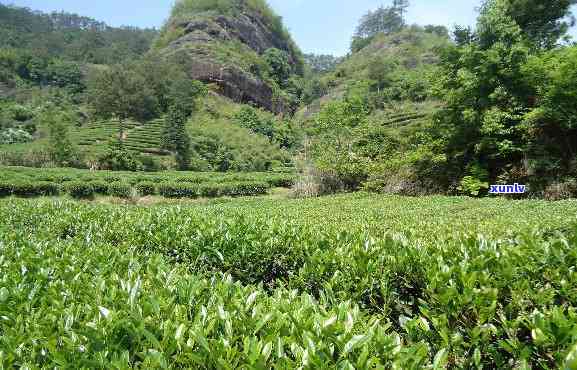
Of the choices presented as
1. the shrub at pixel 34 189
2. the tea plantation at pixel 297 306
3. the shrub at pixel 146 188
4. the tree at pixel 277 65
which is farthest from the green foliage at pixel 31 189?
the tree at pixel 277 65

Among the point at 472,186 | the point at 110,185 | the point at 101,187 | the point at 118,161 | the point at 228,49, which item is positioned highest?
the point at 228,49

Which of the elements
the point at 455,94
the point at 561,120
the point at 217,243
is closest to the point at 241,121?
the point at 455,94

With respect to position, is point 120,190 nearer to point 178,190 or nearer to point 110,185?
point 110,185

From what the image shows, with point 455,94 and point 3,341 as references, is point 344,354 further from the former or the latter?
point 455,94

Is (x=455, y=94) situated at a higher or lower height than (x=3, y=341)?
higher

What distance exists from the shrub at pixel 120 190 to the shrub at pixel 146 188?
92 cm

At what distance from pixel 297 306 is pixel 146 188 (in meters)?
22.7

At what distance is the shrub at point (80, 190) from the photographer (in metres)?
19.5

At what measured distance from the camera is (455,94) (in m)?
17.0

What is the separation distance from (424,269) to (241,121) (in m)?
55.1

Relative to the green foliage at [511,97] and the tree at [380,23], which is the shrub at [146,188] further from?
the tree at [380,23]

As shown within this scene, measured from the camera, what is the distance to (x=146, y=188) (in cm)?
2259

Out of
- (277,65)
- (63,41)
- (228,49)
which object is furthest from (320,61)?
(63,41)

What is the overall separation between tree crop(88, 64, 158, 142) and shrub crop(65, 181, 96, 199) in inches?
718
